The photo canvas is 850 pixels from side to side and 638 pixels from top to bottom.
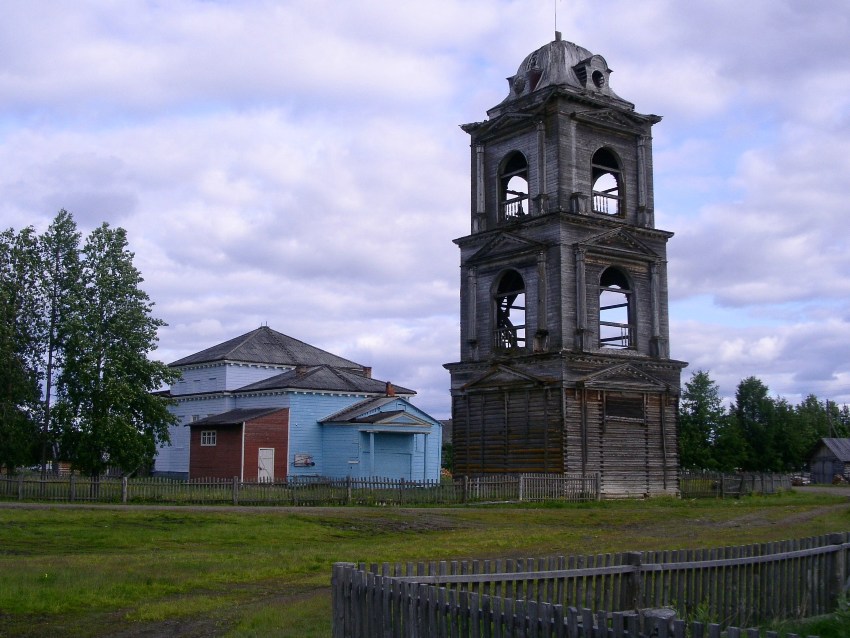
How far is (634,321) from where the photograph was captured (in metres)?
43.7

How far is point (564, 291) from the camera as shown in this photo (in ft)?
134

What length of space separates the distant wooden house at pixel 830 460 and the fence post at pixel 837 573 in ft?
270

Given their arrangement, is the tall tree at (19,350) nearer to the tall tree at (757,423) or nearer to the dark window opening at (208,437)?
the dark window opening at (208,437)

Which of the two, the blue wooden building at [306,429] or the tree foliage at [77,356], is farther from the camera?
the blue wooden building at [306,429]

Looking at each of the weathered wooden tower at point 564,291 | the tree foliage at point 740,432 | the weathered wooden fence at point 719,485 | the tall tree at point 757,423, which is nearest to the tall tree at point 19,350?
the weathered wooden tower at point 564,291

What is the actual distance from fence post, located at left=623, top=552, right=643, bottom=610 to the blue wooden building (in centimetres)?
4066

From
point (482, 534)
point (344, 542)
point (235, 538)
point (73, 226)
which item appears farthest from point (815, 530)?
point (73, 226)

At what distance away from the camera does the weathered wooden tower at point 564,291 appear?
133ft

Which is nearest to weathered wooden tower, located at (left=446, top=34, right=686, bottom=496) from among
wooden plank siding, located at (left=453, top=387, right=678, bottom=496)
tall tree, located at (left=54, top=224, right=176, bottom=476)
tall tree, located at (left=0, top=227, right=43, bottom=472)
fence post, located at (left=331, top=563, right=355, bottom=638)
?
wooden plank siding, located at (left=453, top=387, right=678, bottom=496)

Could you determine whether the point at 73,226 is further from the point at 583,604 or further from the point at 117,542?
the point at 583,604

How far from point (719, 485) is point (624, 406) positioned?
693 cm

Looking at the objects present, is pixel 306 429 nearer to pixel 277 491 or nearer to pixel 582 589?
pixel 277 491

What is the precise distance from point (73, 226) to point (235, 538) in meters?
25.0

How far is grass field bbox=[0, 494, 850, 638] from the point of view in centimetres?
1274
